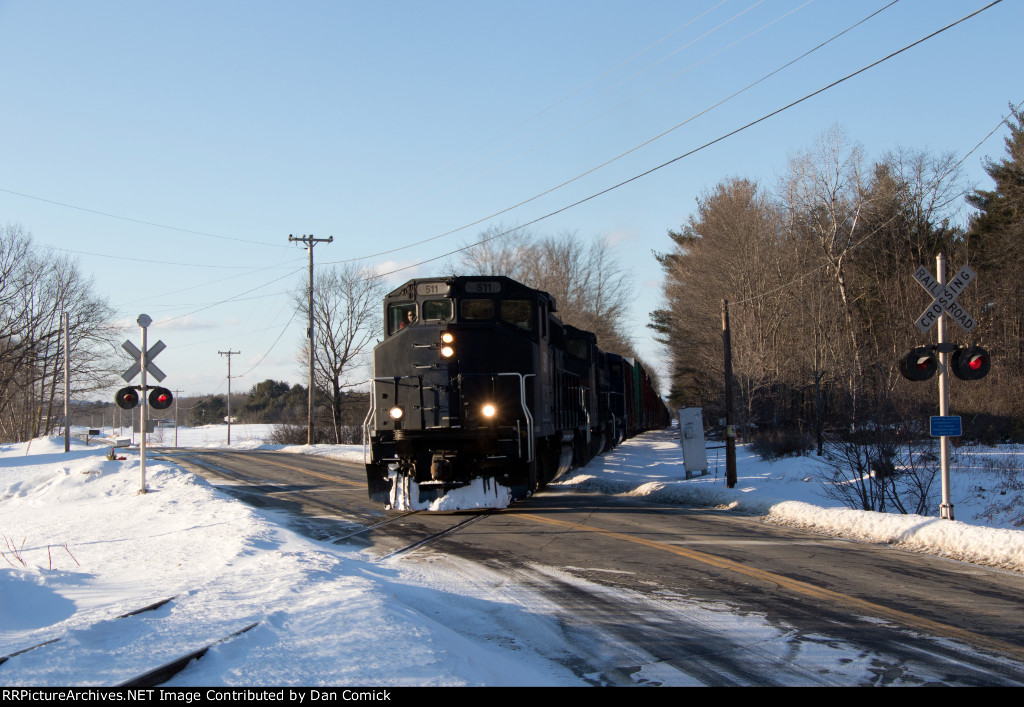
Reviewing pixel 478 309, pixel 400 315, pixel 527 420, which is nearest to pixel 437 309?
pixel 478 309

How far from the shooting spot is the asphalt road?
4797mm

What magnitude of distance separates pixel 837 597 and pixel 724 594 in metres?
1.01

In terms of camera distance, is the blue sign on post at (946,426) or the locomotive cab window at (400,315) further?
the locomotive cab window at (400,315)

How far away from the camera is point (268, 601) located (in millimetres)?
6047

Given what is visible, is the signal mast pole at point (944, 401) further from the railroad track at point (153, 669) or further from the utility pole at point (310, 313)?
the utility pole at point (310, 313)

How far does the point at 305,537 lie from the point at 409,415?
10.2 ft

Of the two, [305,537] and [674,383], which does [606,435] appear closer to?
[305,537]

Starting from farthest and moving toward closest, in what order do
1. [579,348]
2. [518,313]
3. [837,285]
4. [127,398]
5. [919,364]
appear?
[837,285], [579,348], [127,398], [518,313], [919,364]

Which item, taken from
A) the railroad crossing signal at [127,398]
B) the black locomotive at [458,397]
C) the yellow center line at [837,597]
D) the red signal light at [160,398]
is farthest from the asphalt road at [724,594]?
the railroad crossing signal at [127,398]

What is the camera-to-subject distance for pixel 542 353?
552 inches

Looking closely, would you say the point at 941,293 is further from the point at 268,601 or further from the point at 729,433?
the point at 268,601

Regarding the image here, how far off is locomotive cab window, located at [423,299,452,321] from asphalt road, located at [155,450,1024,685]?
3.63m

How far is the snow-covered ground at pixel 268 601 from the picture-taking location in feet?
14.1

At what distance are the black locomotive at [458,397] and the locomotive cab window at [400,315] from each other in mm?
20
